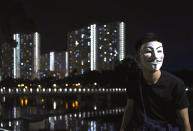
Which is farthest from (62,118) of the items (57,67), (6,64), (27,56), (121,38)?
(57,67)

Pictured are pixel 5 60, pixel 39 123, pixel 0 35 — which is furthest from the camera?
pixel 5 60

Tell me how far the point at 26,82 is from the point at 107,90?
2613 inches

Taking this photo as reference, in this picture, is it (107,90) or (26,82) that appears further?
(26,82)

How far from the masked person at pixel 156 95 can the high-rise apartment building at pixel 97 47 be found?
11722 cm

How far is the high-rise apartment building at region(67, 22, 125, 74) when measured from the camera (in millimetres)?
129250

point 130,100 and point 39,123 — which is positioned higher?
point 130,100

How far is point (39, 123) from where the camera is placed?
14.8 m

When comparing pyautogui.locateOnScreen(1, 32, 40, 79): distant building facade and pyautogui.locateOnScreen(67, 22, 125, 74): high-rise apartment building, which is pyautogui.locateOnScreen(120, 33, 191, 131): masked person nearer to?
pyautogui.locateOnScreen(67, 22, 125, 74): high-rise apartment building

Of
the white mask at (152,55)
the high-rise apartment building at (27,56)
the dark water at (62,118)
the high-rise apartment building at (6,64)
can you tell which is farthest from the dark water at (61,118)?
the high-rise apartment building at (6,64)

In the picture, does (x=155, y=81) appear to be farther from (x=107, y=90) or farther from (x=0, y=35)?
(x=107, y=90)

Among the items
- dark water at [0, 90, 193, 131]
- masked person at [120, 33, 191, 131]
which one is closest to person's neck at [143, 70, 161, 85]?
masked person at [120, 33, 191, 131]

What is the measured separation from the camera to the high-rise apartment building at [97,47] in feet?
424

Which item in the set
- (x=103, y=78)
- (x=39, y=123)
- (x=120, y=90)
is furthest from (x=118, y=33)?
(x=39, y=123)

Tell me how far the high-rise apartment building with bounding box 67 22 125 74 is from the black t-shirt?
117m
